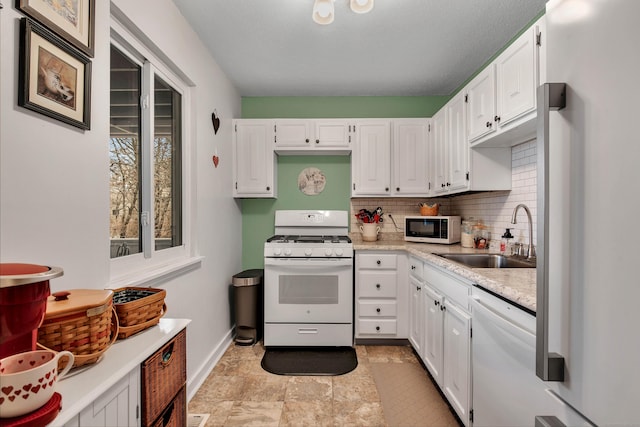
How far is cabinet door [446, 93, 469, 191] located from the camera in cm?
242

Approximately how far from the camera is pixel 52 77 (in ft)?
3.34

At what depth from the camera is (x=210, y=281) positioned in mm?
2521

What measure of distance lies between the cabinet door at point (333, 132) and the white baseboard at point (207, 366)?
7.02ft

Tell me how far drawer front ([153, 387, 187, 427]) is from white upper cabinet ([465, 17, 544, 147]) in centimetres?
213

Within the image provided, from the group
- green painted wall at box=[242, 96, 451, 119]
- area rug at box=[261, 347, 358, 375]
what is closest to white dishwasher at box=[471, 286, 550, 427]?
area rug at box=[261, 347, 358, 375]

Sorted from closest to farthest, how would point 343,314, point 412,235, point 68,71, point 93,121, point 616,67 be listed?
point 616,67
point 68,71
point 93,121
point 343,314
point 412,235

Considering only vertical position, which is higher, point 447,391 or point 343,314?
point 343,314

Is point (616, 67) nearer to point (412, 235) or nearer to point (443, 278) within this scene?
point (443, 278)

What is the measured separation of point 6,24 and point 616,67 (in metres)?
1.52

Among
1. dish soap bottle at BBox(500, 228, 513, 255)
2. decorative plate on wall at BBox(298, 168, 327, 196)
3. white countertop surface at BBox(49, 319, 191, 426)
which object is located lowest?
white countertop surface at BBox(49, 319, 191, 426)

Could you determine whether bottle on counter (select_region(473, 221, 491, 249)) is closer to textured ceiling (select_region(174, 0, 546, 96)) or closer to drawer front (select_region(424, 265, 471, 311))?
drawer front (select_region(424, 265, 471, 311))

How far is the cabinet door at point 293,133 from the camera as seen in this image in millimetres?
3207

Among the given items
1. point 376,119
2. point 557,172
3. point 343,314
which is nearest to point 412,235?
point 343,314

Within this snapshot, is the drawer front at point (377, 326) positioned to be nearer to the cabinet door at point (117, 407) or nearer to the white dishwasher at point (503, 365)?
the white dishwasher at point (503, 365)
